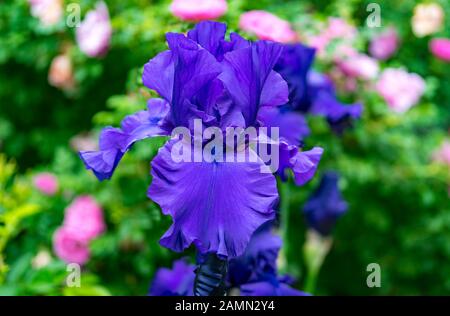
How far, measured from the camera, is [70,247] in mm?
1992

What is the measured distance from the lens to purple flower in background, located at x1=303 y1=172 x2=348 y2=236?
1.65 m

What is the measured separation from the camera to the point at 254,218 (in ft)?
2.87

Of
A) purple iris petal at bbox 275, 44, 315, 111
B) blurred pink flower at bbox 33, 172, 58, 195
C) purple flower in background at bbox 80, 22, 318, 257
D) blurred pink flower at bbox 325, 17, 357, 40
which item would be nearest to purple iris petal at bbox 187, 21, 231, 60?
purple flower in background at bbox 80, 22, 318, 257

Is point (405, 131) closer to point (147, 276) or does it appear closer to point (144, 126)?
point (147, 276)

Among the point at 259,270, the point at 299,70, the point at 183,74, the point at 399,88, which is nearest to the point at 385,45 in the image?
the point at 399,88

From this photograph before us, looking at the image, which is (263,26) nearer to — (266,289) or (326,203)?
(326,203)

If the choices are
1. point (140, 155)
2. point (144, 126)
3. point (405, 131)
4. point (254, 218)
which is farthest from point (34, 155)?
point (254, 218)

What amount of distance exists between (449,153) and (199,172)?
5.35 ft

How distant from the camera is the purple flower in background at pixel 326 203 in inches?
65.0

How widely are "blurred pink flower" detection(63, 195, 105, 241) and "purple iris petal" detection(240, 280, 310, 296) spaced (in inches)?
39.1

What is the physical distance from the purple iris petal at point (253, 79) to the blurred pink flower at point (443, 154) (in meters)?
1.51

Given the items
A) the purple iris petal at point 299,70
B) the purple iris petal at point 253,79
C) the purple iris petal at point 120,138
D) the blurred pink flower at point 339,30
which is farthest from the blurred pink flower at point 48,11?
the purple iris petal at point 253,79

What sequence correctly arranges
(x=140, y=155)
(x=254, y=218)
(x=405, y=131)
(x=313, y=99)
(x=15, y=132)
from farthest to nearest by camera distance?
(x=15, y=132) < (x=405, y=131) < (x=140, y=155) < (x=313, y=99) < (x=254, y=218)

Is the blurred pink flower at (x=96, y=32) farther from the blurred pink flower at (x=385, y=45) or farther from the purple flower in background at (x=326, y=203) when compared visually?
the blurred pink flower at (x=385, y=45)
